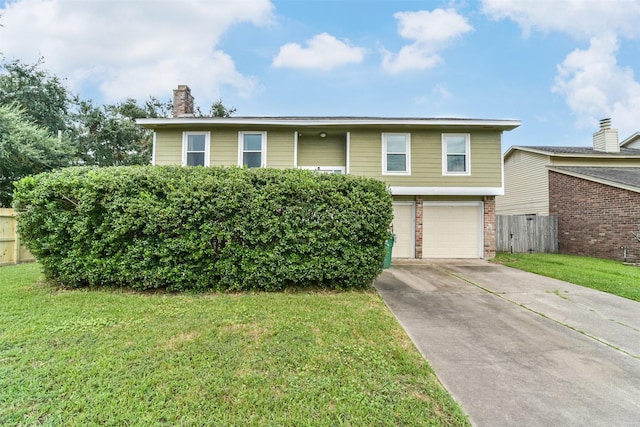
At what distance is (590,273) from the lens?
7387mm

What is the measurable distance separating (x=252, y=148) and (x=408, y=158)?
221 inches

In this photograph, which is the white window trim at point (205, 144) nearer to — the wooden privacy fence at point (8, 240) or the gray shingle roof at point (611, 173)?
the wooden privacy fence at point (8, 240)

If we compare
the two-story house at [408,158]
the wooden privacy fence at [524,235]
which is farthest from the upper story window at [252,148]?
the wooden privacy fence at [524,235]

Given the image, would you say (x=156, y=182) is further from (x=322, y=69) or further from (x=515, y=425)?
(x=322, y=69)

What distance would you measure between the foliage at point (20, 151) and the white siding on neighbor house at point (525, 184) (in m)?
23.1

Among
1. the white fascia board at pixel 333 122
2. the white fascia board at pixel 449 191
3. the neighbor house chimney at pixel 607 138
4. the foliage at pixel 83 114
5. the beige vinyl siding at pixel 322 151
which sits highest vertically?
the foliage at pixel 83 114

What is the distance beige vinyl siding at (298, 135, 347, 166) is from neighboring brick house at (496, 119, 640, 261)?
33.6 feet

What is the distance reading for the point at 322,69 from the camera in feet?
45.7

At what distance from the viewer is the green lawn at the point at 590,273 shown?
5924mm

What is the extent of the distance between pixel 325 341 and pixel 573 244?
13.7 meters

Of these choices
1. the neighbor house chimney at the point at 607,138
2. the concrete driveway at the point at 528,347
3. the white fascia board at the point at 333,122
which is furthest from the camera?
the neighbor house chimney at the point at 607,138

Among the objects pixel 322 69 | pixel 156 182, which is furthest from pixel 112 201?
pixel 322 69

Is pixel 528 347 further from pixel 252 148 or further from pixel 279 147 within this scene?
pixel 252 148

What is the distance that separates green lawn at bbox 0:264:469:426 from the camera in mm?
2092
